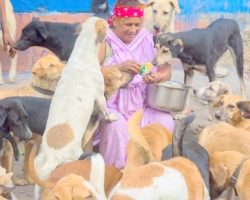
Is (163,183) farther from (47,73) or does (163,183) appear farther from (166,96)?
(47,73)

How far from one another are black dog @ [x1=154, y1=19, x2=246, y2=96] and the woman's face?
4.92 feet

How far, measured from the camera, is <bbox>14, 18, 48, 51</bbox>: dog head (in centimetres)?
642

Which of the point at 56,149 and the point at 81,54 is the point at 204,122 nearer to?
the point at 81,54

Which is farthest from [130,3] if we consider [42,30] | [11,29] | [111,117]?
[11,29]

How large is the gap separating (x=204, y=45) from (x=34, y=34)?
77.5 inches

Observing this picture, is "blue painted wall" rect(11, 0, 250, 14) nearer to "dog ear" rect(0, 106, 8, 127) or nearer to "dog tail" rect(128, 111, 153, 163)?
"dog ear" rect(0, 106, 8, 127)

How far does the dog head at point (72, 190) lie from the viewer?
361 cm

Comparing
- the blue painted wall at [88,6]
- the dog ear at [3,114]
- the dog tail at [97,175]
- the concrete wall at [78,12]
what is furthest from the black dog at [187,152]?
the blue painted wall at [88,6]

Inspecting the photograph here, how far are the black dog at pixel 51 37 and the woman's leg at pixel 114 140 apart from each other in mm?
1354

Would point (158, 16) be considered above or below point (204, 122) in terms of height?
above

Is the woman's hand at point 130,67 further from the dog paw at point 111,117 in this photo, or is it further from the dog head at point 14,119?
the dog head at point 14,119

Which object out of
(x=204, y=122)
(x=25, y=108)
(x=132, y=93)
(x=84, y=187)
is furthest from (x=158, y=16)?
(x=84, y=187)

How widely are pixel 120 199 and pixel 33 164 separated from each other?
31.7 inches

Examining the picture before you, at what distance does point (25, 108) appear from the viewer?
198 inches
